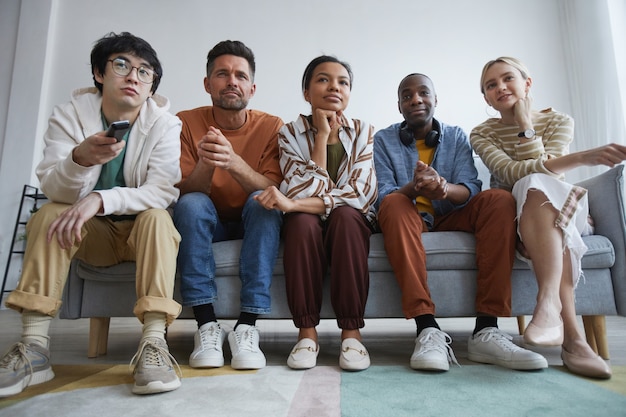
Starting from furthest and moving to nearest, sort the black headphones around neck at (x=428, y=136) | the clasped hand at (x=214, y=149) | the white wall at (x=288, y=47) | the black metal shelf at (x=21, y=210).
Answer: the white wall at (x=288, y=47)
the black metal shelf at (x=21, y=210)
the black headphones around neck at (x=428, y=136)
the clasped hand at (x=214, y=149)

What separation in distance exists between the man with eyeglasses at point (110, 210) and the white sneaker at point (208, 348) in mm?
73

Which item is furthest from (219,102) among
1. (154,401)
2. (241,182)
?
(154,401)

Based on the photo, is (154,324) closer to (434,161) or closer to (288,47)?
(434,161)

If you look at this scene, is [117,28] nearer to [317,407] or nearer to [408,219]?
[408,219]

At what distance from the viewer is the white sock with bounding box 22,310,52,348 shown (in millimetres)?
1128

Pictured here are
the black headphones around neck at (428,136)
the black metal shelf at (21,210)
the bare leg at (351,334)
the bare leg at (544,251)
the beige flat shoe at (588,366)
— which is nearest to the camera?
the beige flat shoe at (588,366)

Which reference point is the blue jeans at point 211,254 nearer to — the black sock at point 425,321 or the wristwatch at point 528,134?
the black sock at point 425,321

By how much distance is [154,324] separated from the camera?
1.14 m

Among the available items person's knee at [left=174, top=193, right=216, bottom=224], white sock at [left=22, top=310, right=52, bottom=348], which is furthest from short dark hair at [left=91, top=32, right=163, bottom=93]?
white sock at [left=22, top=310, right=52, bottom=348]

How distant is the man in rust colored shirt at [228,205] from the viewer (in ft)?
4.26

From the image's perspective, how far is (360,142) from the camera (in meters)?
1.56

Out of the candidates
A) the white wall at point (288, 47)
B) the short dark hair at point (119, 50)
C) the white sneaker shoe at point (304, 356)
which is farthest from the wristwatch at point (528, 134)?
the white wall at point (288, 47)

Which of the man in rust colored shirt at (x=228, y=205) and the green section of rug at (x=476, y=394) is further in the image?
the man in rust colored shirt at (x=228, y=205)

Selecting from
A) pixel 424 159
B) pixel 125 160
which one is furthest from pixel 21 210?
pixel 424 159
